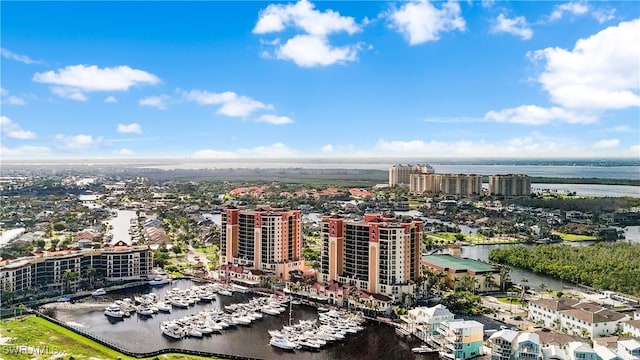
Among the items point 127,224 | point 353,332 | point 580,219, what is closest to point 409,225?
point 353,332

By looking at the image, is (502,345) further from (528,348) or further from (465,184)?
(465,184)

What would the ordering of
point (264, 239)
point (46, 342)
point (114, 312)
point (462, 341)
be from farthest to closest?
point (264, 239) → point (114, 312) → point (46, 342) → point (462, 341)

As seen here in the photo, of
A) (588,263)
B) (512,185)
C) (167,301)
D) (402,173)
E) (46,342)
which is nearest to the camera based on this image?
(46,342)

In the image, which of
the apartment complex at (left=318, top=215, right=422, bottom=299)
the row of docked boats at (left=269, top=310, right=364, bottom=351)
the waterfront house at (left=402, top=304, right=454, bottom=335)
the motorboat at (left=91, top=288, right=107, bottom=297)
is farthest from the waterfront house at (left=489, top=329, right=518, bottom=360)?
the motorboat at (left=91, top=288, right=107, bottom=297)

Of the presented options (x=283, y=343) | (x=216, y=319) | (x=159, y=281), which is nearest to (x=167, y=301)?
(x=216, y=319)

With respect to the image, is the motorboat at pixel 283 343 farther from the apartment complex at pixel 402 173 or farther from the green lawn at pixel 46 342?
the apartment complex at pixel 402 173

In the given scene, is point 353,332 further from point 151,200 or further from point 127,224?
Answer: point 151,200
